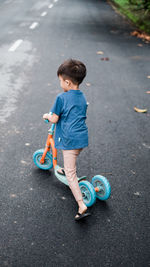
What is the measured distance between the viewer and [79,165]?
3574 millimetres

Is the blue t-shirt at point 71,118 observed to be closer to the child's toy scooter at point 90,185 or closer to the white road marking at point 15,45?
the child's toy scooter at point 90,185

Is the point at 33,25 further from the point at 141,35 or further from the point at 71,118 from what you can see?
the point at 71,118

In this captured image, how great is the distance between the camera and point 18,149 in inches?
150

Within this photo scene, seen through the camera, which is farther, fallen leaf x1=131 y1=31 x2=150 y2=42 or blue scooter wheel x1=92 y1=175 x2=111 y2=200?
fallen leaf x1=131 y1=31 x2=150 y2=42

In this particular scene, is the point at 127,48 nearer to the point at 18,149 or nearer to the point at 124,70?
the point at 124,70

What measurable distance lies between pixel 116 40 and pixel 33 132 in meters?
6.98

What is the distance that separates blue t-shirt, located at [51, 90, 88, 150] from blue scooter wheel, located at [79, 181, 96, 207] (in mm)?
468

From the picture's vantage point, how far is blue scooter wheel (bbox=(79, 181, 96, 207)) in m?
2.85

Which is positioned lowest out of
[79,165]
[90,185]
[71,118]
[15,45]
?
[15,45]

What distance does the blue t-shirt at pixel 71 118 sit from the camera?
8.30 ft

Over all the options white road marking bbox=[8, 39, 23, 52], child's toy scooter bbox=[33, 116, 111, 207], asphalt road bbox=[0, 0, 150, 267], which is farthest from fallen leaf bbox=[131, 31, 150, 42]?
child's toy scooter bbox=[33, 116, 111, 207]

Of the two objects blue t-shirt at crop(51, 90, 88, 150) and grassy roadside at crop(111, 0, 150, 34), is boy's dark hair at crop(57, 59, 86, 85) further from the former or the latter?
grassy roadside at crop(111, 0, 150, 34)

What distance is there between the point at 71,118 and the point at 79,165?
3.64 feet

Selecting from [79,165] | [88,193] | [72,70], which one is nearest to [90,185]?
[88,193]
